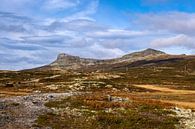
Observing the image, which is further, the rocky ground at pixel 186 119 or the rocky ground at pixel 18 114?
the rocky ground at pixel 186 119

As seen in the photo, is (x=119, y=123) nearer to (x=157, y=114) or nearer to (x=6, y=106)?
(x=157, y=114)

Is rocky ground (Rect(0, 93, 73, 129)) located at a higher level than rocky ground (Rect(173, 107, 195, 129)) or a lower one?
higher

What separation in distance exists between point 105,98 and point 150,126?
2662cm

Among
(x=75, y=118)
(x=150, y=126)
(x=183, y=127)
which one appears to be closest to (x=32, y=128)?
(x=75, y=118)

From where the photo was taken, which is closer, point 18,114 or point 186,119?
point 18,114

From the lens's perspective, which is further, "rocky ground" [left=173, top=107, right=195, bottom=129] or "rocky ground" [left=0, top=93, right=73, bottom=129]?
"rocky ground" [left=173, top=107, right=195, bottom=129]

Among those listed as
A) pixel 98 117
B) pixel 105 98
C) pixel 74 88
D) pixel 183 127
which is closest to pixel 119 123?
pixel 98 117

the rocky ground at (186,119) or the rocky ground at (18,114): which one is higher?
the rocky ground at (18,114)

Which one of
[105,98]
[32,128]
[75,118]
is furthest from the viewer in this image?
[105,98]

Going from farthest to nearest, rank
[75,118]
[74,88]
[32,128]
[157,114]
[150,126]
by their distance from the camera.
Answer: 1. [74,88]
2. [157,114]
3. [75,118]
4. [150,126]
5. [32,128]

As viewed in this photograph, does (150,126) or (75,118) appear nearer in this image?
(150,126)

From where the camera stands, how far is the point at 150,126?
44.4 m

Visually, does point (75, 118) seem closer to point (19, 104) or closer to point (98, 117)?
point (98, 117)

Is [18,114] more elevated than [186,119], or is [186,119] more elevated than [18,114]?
[18,114]
